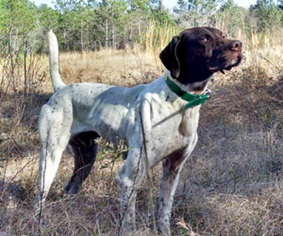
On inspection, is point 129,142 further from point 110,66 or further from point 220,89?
point 110,66

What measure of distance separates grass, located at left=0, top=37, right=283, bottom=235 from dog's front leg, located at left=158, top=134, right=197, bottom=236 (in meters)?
0.12

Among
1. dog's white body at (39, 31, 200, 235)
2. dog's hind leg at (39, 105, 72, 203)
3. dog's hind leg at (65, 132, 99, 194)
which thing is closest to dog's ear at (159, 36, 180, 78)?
dog's white body at (39, 31, 200, 235)

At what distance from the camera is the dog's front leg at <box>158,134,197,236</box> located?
3.12 m

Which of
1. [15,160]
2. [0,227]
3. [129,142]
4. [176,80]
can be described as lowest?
[15,160]

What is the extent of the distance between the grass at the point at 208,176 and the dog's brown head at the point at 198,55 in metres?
0.74

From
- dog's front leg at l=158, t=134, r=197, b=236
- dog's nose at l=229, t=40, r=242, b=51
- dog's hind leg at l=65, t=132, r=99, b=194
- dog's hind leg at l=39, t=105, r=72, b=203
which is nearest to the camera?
dog's nose at l=229, t=40, r=242, b=51

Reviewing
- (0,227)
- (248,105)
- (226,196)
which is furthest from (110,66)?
(0,227)

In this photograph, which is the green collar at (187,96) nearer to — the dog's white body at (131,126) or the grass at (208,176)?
the dog's white body at (131,126)

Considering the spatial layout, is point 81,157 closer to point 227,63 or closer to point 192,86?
point 192,86

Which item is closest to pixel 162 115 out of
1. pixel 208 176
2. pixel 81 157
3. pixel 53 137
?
pixel 53 137

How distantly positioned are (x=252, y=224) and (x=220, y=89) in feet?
11.9

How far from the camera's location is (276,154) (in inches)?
171

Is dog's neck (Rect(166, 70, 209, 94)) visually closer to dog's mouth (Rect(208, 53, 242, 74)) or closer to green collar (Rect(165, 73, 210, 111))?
green collar (Rect(165, 73, 210, 111))

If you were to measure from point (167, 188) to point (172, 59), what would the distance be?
906 mm
